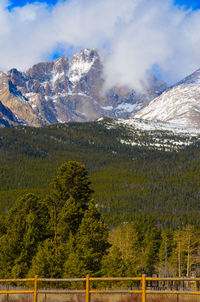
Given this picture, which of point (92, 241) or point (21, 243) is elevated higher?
point (92, 241)

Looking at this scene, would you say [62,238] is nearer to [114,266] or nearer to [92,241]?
[92,241]

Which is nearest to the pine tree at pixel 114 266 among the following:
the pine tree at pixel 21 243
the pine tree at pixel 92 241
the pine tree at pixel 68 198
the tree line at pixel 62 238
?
the tree line at pixel 62 238

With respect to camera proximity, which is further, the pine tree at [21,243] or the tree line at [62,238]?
the pine tree at [21,243]

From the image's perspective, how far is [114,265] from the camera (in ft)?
163

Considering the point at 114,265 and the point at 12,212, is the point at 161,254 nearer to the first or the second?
the point at 12,212

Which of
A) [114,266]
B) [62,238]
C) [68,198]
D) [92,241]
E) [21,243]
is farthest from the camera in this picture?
[68,198]

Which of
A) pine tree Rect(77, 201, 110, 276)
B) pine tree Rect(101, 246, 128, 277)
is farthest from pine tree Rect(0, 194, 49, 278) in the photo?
pine tree Rect(101, 246, 128, 277)

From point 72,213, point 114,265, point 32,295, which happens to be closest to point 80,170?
point 72,213

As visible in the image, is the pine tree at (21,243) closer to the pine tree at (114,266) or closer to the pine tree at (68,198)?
the pine tree at (68,198)

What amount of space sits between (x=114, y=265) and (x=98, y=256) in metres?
2.84

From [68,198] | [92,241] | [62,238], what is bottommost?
[92,241]

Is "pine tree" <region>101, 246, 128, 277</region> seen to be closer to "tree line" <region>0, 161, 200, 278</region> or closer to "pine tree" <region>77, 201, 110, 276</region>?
"tree line" <region>0, 161, 200, 278</region>

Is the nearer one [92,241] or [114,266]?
[114,266]

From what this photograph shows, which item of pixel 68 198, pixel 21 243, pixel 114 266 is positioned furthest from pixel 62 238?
pixel 114 266
